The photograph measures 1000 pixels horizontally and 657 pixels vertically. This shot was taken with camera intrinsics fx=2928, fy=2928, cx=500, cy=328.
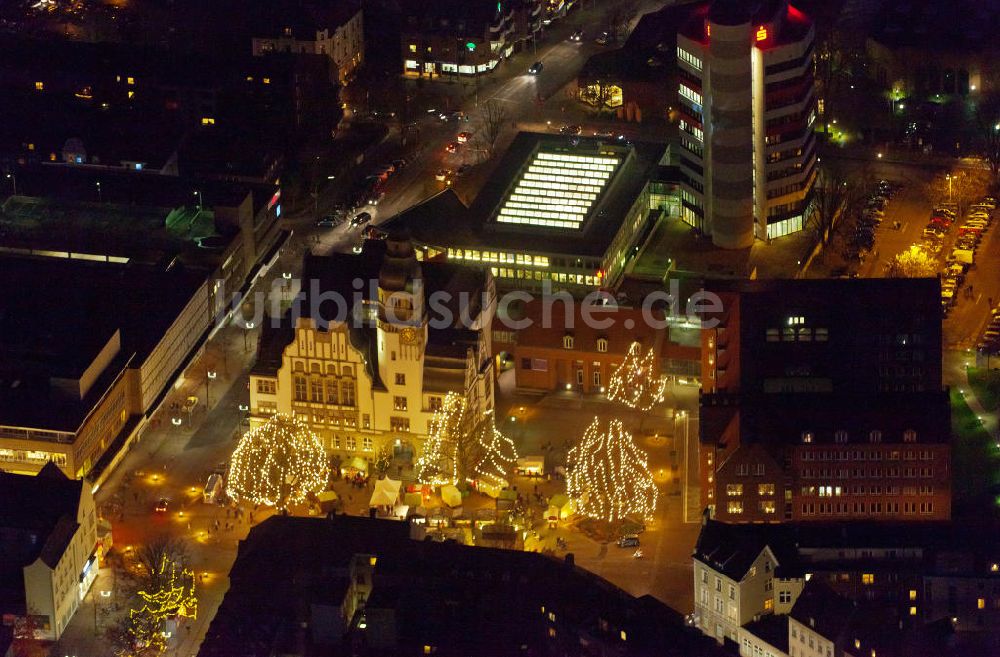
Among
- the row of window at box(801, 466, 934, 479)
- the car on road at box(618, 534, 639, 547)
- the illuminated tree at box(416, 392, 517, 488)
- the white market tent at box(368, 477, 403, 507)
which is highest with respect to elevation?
the illuminated tree at box(416, 392, 517, 488)

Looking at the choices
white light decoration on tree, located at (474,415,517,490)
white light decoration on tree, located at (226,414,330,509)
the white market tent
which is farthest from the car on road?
white light decoration on tree, located at (226,414,330,509)

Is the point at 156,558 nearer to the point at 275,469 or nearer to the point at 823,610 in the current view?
the point at 275,469

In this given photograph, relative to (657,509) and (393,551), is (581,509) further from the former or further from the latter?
(393,551)

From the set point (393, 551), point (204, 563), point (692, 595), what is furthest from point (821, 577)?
point (204, 563)

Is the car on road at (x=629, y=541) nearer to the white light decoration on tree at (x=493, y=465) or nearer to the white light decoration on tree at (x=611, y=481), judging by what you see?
the white light decoration on tree at (x=611, y=481)

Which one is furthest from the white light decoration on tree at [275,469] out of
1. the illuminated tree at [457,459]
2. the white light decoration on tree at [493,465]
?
the white light decoration on tree at [493,465]

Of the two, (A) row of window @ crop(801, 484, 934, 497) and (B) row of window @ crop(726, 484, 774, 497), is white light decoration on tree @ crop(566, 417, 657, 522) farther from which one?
(A) row of window @ crop(801, 484, 934, 497)

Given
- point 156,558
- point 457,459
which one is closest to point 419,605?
point 156,558
